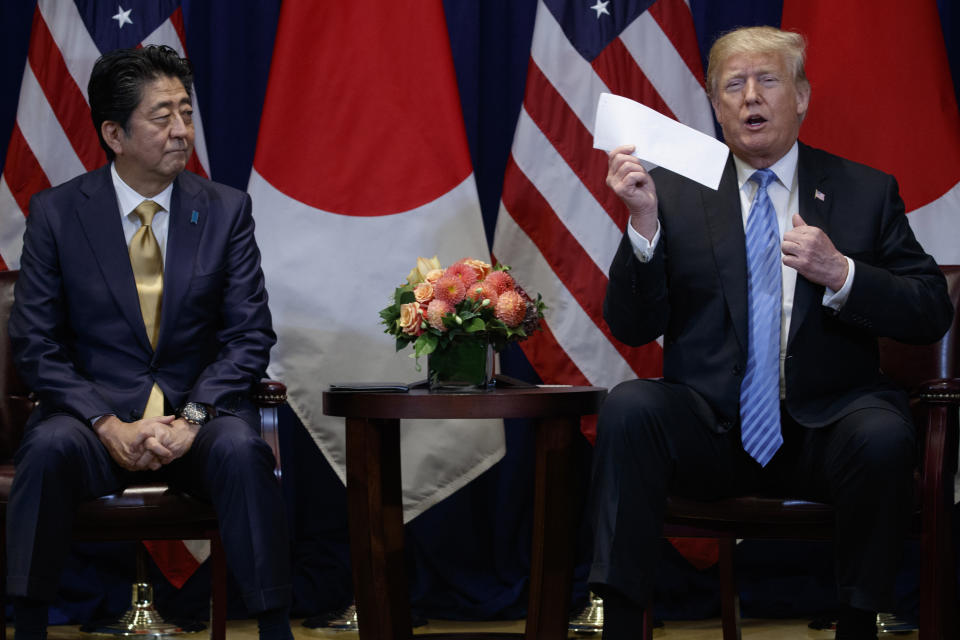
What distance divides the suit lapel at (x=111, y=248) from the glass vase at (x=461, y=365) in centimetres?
72

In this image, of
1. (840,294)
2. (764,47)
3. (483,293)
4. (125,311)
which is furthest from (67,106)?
(840,294)

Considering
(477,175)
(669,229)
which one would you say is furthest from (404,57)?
(669,229)

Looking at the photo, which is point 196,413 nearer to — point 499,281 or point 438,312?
point 438,312

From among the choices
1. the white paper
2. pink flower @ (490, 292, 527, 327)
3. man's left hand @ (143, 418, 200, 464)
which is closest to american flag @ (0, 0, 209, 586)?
man's left hand @ (143, 418, 200, 464)

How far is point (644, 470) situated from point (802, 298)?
0.56 metres

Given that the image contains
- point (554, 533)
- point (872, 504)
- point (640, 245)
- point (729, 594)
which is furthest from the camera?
point (729, 594)

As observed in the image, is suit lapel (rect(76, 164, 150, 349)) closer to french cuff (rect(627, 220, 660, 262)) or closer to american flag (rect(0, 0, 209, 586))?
american flag (rect(0, 0, 209, 586))

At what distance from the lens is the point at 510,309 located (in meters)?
2.64

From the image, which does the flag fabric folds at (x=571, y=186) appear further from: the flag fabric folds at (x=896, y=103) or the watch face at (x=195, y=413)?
the watch face at (x=195, y=413)

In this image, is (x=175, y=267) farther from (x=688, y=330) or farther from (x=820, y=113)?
(x=820, y=113)

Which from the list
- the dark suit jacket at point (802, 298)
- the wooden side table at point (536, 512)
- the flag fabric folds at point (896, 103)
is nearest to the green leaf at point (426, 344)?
the wooden side table at point (536, 512)

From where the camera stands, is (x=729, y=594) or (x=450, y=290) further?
(x=729, y=594)

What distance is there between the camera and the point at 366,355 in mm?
3355

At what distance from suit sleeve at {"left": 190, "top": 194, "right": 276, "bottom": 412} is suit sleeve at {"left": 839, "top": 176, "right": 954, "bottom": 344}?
1373 mm
